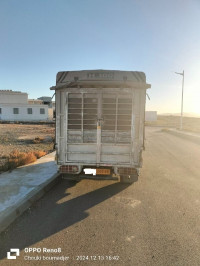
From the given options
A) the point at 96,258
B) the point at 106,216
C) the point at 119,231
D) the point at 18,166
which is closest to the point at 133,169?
the point at 106,216

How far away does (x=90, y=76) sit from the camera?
503 cm

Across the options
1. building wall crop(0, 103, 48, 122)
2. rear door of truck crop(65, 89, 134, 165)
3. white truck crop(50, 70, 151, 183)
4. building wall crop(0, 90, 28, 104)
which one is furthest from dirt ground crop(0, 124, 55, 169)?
building wall crop(0, 90, 28, 104)

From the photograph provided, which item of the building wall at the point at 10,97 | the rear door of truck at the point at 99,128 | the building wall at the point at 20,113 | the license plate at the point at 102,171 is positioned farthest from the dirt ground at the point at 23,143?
the building wall at the point at 10,97

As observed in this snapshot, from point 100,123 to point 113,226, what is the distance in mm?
2560

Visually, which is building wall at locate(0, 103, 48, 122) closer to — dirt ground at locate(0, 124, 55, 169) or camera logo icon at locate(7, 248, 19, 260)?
dirt ground at locate(0, 124, 55, 169)

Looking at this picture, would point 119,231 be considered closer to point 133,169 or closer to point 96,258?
point 96,258

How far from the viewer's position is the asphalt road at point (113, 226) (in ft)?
9.51

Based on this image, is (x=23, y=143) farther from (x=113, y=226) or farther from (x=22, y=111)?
(x=22, y=111)

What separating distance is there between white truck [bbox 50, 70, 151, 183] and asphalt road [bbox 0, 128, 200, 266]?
2.47 feet

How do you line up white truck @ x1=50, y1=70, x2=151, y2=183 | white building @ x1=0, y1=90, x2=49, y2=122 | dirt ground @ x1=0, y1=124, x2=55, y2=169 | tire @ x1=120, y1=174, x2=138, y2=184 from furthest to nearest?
white building @ x1=0, y1=90, x2=49, y2=122
dirt ground @ x1=0, y1=124, x2=55, y2=169
tire @ x1=120, y1=174, x2=138, y2=184
white truck @ x1=50, y1=70, x2=151, y2=183

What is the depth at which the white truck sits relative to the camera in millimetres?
4953

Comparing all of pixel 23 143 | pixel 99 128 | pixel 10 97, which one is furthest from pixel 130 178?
pixel 10 97

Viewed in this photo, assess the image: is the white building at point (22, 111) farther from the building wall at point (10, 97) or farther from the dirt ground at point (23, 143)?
the dirt ground at point (23, 143)

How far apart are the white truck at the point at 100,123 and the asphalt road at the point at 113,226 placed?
75 cm
